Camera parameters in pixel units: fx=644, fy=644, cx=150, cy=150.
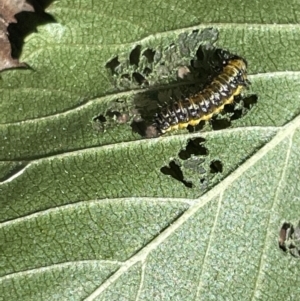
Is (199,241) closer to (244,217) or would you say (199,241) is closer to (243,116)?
(244,217)

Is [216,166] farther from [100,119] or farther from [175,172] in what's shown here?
[100,119]

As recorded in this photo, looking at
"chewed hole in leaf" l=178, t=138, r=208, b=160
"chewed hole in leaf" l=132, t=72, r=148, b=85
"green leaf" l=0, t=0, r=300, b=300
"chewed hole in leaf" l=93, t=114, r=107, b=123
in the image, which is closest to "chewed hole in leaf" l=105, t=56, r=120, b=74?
"green leaf" l=0, t=0, r=300, b=300

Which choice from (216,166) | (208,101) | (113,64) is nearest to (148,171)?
(216,166)

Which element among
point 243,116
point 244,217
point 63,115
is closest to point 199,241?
point 244,217

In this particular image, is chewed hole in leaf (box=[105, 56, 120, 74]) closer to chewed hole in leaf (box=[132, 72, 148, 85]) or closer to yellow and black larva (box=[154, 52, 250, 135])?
chewed hole in leaf (box=[132, 72, 148, 85])

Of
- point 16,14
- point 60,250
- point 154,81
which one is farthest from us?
point 16,14

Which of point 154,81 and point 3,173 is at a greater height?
point 154,81
